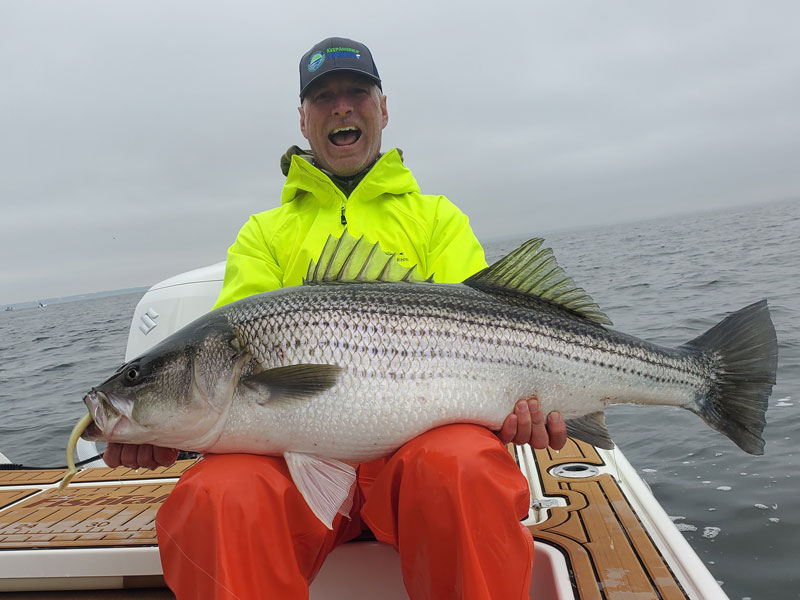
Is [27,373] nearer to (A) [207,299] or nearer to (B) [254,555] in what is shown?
(A) [207,299]

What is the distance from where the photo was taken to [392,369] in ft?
8.25

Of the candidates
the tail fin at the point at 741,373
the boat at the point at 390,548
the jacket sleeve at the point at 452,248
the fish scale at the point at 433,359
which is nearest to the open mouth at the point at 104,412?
the fish scale at the point at 433,359

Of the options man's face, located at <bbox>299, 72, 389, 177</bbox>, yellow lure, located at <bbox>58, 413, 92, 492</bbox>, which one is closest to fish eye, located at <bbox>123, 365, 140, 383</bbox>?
yellow lure, located at <bbox>58, 413, 92, 492</bbox>

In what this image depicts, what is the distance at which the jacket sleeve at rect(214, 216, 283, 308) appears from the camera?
3652 millimetres

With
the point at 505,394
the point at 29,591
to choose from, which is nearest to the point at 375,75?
the point at 505,394

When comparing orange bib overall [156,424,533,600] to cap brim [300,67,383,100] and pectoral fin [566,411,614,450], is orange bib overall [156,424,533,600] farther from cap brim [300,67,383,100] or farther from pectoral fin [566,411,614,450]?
cap brim [300,67,383,100]

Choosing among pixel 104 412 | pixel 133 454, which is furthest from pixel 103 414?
pixel 133 454

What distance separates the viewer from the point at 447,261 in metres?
3.69

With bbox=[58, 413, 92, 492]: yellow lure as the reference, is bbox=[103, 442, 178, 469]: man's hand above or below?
below

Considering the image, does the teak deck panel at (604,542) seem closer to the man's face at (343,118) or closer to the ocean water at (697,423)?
the ocean water at (697,423)

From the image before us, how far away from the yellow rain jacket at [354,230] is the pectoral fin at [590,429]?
1200mm

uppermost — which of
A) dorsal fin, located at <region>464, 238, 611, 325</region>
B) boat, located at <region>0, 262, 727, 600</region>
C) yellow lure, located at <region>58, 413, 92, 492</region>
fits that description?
dorsal fin, located at <region>464, 238, 611, 325</region>

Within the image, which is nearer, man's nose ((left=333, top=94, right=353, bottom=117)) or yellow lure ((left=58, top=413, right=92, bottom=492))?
yellow lure ((left=58, top=413, right=92, bottom=492))

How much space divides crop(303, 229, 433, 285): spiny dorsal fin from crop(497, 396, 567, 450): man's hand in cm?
85
